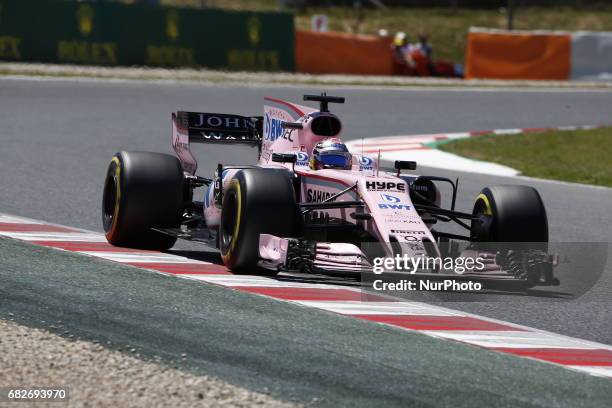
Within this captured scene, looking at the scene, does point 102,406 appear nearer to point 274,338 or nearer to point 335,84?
point 274,338

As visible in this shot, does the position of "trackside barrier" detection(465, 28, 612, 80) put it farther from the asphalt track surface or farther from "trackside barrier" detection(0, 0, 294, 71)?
"trackside barrier" detection(0, 0, 294, 71)

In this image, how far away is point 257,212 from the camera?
8.32 meters

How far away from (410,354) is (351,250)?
1.89m

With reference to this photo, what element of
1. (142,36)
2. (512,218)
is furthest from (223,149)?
(142,36)

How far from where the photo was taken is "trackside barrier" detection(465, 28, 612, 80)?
104 ft

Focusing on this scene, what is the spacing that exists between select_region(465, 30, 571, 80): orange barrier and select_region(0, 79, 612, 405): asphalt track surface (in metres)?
2.83

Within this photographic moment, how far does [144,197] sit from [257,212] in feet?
4.81

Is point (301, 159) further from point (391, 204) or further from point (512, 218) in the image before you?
point (512, 218)

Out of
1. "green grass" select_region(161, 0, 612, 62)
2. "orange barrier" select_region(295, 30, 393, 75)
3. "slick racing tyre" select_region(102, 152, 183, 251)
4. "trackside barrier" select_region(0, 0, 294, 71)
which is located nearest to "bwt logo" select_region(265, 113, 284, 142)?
"slick racing tyre" select_region(102, 152, 183, 251)

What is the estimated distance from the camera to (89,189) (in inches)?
517

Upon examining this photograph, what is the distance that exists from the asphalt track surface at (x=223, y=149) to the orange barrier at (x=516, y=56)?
9.28 feet

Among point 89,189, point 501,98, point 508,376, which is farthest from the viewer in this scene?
point 501,98

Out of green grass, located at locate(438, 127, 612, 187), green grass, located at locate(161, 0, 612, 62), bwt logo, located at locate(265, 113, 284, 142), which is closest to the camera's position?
bwt logo, located at locate(265, 113, 284, 142)

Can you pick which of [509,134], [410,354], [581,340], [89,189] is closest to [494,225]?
[581,340]
